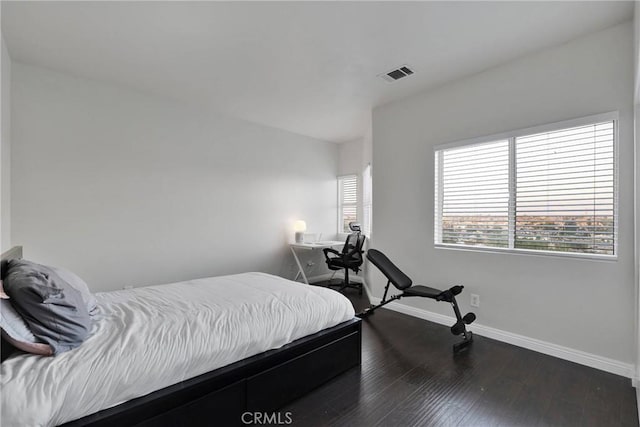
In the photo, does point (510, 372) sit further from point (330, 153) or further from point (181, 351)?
point (330, 153)

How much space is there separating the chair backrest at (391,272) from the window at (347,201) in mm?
2317

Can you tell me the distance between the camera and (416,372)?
2301mm

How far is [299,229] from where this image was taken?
518 cm

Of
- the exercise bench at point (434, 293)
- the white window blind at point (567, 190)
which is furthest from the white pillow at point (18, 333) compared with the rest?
the white window blind at point (567, 190)

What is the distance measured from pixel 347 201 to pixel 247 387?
14.6ft

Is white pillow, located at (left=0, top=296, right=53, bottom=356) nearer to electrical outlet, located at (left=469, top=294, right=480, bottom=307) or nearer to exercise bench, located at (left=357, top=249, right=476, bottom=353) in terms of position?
exercise bench, located at (left=357, top=249, right=476, bottom=353)

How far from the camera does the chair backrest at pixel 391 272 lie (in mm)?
3116

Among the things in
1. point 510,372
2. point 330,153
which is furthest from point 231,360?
point 330,153

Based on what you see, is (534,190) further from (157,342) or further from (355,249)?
(157,342)

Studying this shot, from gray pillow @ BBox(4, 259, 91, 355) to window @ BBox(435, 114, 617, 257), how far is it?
3.29 metres

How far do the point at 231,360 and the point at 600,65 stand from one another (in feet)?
11.7

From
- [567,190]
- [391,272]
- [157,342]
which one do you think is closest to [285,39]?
[157,342]

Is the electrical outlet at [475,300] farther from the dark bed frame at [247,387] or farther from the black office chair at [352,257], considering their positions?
the black office chair at [352,257]

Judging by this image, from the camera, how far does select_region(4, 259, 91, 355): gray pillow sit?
1.34m
